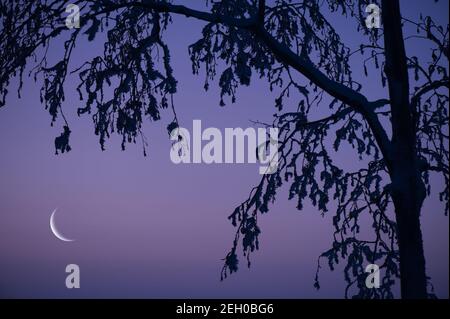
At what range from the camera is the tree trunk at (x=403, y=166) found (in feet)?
21.5

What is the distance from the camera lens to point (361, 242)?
8.36 m

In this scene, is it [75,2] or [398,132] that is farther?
[398,132]

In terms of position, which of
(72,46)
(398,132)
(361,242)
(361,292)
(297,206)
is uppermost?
(72,46)

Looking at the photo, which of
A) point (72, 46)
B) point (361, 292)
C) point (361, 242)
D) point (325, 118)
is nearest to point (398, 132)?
point (325, 118)

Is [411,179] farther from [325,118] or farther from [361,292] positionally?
[361,292]

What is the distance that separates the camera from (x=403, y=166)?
6.77m

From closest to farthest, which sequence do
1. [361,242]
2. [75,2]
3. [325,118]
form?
[75,2] < [325,118] < [361,242]

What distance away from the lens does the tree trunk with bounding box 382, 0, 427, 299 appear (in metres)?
6.56

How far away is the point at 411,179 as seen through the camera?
6.74m

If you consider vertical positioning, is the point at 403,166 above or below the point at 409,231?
above

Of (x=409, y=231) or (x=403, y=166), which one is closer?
(x=409, y=231)
